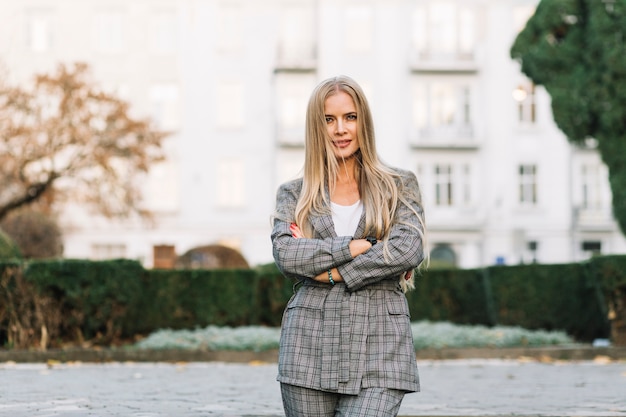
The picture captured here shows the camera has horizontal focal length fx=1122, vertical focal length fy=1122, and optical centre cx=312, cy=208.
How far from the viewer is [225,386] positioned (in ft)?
35.6

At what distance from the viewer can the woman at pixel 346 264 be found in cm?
415

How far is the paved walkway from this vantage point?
861cm

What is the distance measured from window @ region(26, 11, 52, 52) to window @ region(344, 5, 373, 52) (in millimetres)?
11469

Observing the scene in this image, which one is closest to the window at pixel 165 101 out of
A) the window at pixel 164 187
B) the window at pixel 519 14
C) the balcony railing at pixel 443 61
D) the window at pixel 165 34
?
the window at pixel 164 187

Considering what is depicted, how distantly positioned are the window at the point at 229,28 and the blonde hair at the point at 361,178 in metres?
39.1

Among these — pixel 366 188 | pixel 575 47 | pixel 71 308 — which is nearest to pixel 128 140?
pixel 575 47

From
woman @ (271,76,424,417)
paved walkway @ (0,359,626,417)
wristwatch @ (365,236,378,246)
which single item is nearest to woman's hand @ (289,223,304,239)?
woman @ (271,76,424,417)

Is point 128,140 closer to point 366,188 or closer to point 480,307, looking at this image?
point 480,307

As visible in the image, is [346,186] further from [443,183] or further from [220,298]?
[443,183]

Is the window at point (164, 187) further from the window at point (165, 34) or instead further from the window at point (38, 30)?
the window at point (38, 30)

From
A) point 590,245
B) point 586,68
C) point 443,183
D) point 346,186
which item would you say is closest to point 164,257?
point 586,68

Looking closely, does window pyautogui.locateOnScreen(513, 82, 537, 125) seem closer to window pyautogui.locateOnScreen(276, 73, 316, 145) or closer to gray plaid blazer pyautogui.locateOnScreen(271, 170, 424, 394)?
window pyautogui.locateOnScreen(276, 73, 316, 145)

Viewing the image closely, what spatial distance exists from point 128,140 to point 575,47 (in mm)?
12506

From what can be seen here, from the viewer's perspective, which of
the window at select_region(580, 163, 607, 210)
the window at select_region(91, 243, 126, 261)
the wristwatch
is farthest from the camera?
the window at select_region(580, 163, 607, 210)
